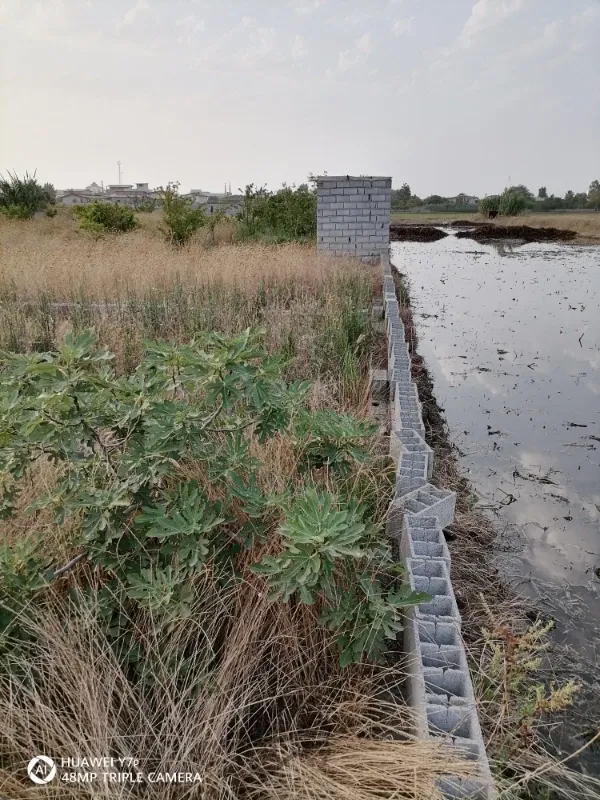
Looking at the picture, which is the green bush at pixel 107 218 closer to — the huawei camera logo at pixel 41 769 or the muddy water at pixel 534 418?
the muddy water at pixel 534 418

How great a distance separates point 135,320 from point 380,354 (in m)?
2.73

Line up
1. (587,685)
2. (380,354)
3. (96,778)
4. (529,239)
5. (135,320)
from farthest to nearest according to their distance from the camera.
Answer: (529,239)
(135,320)
(380,354)
(587,685)
(96,778)

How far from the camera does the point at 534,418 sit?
17.8 ft

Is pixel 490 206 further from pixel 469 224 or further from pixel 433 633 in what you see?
pixel 433 633

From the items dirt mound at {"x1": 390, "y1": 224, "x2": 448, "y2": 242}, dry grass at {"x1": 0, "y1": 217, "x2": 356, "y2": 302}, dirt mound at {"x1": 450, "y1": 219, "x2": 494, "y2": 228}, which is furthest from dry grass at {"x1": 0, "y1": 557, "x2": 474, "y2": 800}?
dirt mound at {"x1": 450, "y1": 219, "x2": 494, "y2": 228}

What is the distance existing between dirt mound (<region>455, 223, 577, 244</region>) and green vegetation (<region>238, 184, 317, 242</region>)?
13554mm

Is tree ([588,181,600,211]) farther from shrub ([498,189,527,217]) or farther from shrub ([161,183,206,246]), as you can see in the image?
shrub ([161,183,206,246])

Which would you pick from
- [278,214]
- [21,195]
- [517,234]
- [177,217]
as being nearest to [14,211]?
[21,195]

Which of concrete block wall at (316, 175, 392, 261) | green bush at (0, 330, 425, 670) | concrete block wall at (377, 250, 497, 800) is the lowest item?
concrete block wall at (377, 250, 497, 800)

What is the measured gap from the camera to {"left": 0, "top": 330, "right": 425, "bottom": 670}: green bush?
1688 millimetres

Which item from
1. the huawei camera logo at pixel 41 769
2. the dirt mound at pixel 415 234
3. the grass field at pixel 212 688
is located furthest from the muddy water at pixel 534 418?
the dirt mound at pixel 415 234

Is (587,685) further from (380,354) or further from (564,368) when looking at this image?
(564,368)

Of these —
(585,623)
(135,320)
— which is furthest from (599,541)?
Result: (135,320)

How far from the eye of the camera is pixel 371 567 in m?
2.13
